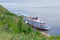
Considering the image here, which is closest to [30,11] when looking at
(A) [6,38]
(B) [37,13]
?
(B) [37,13]

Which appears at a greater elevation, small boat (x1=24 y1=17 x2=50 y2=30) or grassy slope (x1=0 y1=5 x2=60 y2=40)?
grassy slope (x1=0 y1=5 x2=60 y2=40)

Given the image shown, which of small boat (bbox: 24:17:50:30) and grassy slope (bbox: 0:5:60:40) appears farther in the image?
small boat (bbox: 24:17:50:30)

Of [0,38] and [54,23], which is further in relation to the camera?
[54,23]

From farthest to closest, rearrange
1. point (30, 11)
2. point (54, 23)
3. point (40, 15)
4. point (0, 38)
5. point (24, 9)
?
point (24, 9) < point (30, 11) < point (40, 15) < point (54, 23) < point (0, 38)

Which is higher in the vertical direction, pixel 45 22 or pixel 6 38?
pixel 6 38

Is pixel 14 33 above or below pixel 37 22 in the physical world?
above

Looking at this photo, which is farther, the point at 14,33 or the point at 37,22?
the point at 37,22

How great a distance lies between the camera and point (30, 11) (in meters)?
32.4

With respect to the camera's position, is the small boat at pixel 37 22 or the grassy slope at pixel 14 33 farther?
the small boat at pixel 37 22

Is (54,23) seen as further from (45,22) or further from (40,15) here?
(40,15)

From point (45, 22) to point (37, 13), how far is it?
3641 millimetres

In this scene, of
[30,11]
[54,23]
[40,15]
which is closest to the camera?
[54,23]

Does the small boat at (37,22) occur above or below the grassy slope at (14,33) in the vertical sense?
below

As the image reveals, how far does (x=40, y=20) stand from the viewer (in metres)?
27.9
